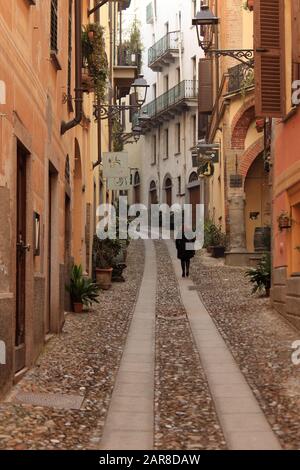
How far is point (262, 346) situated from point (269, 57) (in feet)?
16.8

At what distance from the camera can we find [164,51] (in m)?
46.5

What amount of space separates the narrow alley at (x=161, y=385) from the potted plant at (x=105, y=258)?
12.2ft

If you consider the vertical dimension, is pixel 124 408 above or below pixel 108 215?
below

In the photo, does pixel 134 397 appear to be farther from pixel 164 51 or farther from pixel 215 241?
pixel 164 51

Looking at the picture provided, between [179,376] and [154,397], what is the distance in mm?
1033

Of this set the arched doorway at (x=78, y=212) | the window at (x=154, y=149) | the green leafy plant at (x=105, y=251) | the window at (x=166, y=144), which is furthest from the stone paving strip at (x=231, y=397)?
the window at (x=154, y=149)

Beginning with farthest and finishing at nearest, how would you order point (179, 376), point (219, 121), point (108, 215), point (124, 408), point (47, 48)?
point (219, 121)
point (108, 215)
point (47, 48)
point (179, 376)
point (124, 408)

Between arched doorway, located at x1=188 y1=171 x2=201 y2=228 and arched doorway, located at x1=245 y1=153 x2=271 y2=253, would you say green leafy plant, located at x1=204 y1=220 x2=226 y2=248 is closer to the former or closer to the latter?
arched doorway, located at x1=245 y1=153 x2=271 y2=253

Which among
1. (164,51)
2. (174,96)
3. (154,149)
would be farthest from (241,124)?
(154,149)

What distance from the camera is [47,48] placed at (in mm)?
10453
